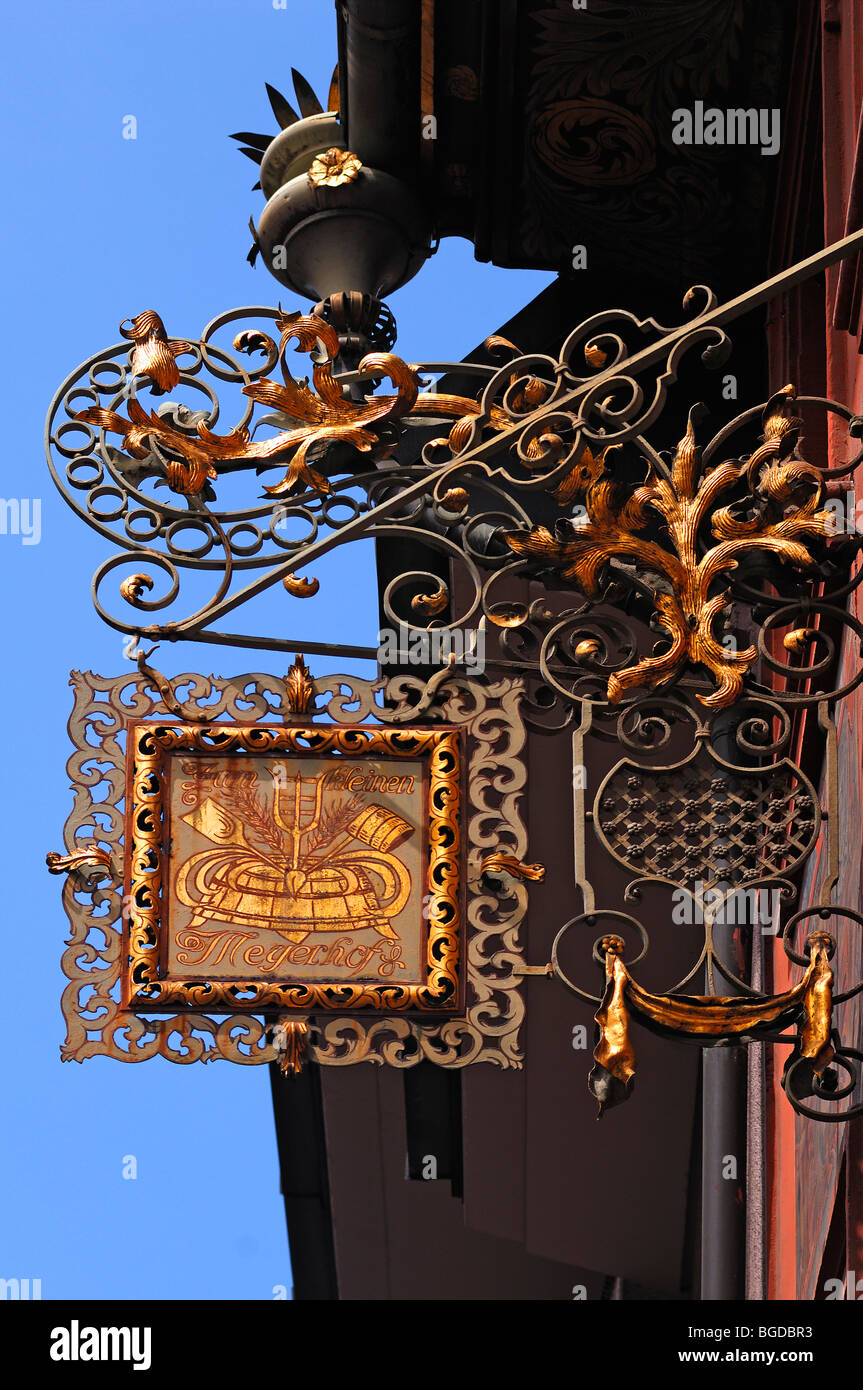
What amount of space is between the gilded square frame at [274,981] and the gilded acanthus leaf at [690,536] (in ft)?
1.76

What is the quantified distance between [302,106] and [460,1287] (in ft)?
23.6

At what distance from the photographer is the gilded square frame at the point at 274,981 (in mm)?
5820

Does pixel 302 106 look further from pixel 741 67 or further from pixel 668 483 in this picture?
pixel 668 483

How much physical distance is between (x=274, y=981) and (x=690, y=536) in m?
1.36

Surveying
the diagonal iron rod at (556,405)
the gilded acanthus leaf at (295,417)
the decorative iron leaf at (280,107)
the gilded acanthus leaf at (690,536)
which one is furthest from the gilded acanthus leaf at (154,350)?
the decorative iron leaf at (280,107)

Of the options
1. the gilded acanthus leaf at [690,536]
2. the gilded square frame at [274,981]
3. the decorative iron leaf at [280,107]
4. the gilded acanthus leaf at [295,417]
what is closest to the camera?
the gilded acanthus leaf at [690,536]

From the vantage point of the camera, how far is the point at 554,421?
6.03 meters

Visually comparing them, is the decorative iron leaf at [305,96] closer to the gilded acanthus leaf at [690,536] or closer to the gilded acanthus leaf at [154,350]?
the gilded acanthus leaf at [154,350]

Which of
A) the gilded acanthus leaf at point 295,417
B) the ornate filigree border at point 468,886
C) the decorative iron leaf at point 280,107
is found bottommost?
the ornate filigree border at point 468,886

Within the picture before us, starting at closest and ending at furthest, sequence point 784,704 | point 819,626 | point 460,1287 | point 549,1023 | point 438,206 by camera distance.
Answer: point 784,704 < point 819,626 < point 438,206 < point 549,1023 < point 460,1287

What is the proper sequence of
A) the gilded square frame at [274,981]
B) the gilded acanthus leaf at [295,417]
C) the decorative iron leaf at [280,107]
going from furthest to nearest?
1. the decorative iron leaf at [280,107]
2. the gilded acanthus leaf at [295,417]
3. the gilded square frame at [274,981]

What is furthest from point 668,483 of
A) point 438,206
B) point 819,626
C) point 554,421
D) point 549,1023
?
point 549,1023

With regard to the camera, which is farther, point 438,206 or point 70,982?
point 438,206

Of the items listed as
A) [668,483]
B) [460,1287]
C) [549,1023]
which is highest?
[668,483]
